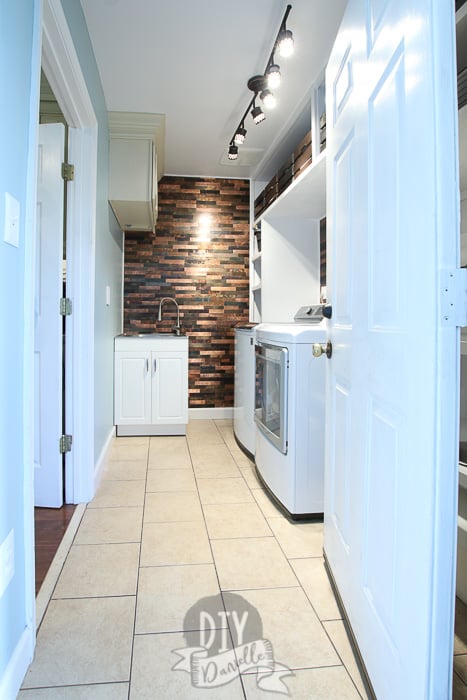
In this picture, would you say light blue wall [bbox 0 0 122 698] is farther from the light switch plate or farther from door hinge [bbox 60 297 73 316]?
door hinge [bbox 60 297 73 316]

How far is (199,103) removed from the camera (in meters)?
3.12

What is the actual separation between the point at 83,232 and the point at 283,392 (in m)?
1.38

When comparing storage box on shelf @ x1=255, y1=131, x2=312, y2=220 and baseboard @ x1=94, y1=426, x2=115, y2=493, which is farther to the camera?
storage box on shelf @ x1=255, y1=131, x2=312, y2=220

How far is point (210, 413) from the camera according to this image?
15.2 ft

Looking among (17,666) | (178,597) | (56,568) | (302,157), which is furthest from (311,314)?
(17,666)

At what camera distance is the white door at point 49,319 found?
91.1 inches

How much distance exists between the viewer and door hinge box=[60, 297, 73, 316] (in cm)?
235

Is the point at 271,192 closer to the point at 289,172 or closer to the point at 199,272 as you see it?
the point at 289,172

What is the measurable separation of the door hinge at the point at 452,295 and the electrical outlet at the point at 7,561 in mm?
1126

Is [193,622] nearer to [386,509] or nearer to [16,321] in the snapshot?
[386,509]

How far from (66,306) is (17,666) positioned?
1.64m

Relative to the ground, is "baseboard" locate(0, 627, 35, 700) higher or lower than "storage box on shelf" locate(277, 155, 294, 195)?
lower

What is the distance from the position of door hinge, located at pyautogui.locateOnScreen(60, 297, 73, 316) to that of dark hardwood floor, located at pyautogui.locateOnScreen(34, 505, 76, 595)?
40.5 inches

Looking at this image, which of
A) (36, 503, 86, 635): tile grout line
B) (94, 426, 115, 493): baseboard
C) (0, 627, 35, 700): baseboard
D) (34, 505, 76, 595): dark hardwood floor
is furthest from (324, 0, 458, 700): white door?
(94, 426, 115, 493): baseboard
